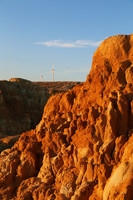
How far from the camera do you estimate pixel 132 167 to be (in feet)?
41.2

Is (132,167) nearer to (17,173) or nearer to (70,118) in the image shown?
(70,118)

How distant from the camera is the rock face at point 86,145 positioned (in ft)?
46.5

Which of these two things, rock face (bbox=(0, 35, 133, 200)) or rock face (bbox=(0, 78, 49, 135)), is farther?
rock face (bbox=(0, 78, 49, 135))

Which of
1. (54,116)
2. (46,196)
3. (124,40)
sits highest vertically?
(124,40)

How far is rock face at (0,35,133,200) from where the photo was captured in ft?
46.5

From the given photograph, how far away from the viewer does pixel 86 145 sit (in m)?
16.5

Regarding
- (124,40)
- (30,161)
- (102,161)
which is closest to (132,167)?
(102,161)

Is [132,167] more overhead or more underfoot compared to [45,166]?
more overhead

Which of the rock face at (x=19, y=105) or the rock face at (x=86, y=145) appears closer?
the rock face at (x=86, y=145)

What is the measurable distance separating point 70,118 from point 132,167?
24.2 ft

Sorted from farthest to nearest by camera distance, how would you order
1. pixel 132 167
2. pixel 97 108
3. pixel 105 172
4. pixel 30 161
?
pixel 30 161
pixel 97 108
pixel 105 172
pixel 132 167

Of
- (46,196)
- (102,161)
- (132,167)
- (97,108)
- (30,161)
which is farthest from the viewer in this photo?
(30,161)

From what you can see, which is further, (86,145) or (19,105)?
(19,105)

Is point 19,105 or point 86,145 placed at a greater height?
point 86,145
